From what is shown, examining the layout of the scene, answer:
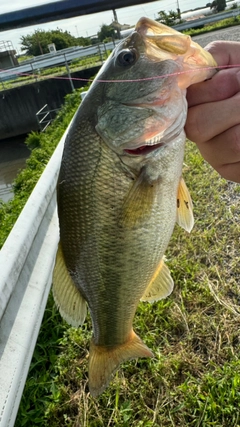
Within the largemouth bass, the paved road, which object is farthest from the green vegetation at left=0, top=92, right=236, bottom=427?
the paved road

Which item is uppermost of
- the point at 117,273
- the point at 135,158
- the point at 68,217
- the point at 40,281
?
the point at 135,158

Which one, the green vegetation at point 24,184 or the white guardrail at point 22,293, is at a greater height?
the white guardrail at point 22,293

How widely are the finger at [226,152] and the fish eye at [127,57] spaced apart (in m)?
0.44

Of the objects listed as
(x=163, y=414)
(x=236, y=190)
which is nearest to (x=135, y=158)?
(x=163, y=414)

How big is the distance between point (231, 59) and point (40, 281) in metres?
1.62

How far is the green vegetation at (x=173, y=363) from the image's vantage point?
2.26 metres

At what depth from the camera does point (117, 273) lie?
1.74 m

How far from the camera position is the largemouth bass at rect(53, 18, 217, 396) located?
1520 millimetres

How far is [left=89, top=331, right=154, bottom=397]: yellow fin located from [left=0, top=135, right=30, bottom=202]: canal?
11776mm

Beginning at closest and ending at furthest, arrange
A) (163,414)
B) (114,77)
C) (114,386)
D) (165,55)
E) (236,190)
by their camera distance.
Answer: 1. (165,55)
2. (114,77)
3. (163,414)
4. (114,386)
5. (236,190)

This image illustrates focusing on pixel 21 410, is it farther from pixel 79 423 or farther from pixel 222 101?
pixel 222 101

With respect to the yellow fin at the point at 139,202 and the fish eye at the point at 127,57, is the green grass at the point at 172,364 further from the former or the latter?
the fish eye at the point at 127,57

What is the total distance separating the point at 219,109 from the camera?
4.99 ft

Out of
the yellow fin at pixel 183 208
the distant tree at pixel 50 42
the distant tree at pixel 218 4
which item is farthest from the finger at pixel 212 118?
the distant tree at pixel 50 42
